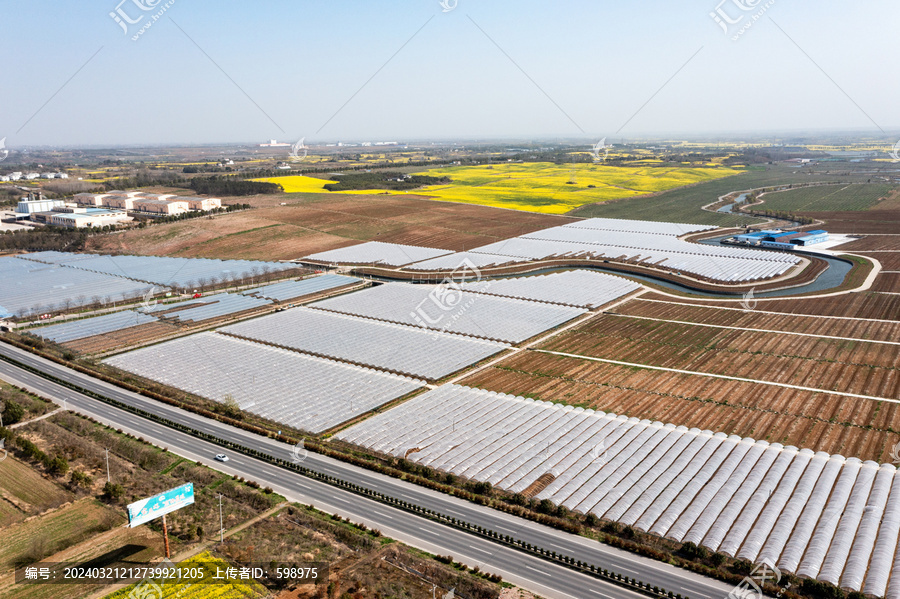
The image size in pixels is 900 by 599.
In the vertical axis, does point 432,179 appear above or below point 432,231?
above

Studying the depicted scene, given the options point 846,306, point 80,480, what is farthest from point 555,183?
point 80,480

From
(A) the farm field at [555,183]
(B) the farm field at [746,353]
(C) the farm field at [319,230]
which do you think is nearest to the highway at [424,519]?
(B) the farm field at [746,353]

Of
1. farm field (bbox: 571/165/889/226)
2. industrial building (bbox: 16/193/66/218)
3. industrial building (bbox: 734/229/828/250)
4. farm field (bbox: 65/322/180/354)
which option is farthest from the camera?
industrial building (bbox: 16/193/66/218)

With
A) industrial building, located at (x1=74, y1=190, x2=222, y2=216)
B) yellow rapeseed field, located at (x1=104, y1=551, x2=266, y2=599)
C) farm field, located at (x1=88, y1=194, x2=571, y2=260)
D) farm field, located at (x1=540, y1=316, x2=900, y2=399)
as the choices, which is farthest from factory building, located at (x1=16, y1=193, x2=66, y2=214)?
yellow rapeseed field, located at (x1=104, y1=551, x2=266, y2=599)

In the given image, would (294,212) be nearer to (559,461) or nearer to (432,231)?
(432,231)

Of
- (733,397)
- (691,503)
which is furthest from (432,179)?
(691,503)

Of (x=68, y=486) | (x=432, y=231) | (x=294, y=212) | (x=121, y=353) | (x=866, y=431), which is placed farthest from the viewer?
(x=294, y=212)

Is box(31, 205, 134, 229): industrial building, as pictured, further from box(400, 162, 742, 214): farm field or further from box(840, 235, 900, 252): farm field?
box(840, 235, 900, 252): farm field

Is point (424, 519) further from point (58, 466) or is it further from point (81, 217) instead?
point (81, 217)
